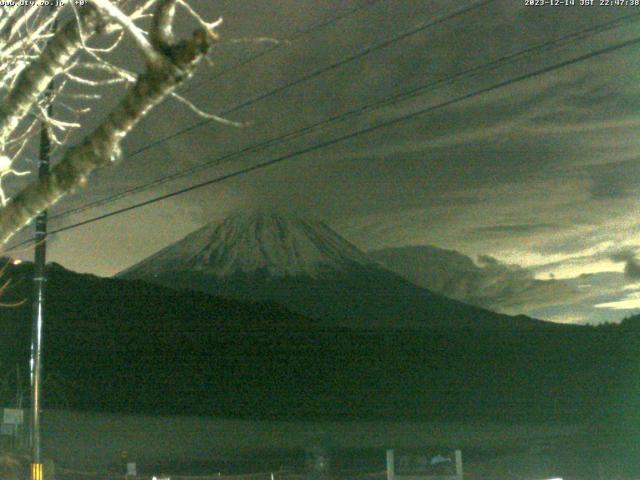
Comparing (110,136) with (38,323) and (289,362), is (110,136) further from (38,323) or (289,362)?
(289,362)

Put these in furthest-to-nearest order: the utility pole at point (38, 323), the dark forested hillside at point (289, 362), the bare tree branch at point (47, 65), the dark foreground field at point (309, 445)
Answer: the dark forested hillside at point (289, 362)
the dark foreground field at point (309, 445)
the utility pole at point (38, 323)
the bare tree branch at point (47, 65)

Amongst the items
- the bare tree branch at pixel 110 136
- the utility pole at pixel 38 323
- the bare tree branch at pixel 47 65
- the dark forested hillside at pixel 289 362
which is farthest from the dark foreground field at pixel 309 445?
the bare tree branch at pixel 110 136

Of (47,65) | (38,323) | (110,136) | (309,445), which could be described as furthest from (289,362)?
(110,136)

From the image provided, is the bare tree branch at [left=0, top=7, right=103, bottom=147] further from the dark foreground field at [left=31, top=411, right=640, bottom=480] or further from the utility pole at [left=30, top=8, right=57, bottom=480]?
the dark foreground field at [left=31, top=411, right=640, bottom=480]

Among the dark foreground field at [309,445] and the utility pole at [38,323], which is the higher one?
the utility pole at [38,323]

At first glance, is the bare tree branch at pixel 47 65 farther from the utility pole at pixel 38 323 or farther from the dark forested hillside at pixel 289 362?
the dark forested hillside at pixel 289 362

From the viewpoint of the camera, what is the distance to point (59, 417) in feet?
237

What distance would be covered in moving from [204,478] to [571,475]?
11876mm

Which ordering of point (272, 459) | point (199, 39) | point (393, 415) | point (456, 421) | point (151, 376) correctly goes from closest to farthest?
point (199, 39), point (272, 459), point (456, 421), point (393, 415), point (151, 376)

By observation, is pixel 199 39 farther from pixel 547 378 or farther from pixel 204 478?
pixel 547 378

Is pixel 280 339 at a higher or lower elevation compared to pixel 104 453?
higher

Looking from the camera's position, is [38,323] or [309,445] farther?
[309,445]

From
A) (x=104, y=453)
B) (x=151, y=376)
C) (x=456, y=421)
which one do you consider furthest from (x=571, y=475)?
(x=151, y=376)

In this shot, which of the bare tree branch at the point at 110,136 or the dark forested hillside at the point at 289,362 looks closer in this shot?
the bare tree branch at the point at 110,136
